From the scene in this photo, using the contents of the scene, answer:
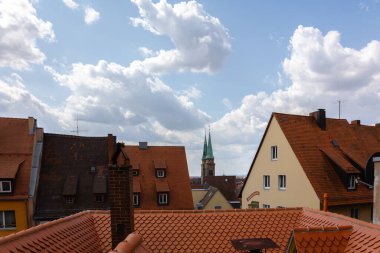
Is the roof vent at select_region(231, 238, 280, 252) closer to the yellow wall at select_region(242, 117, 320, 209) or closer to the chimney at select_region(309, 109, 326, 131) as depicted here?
the yellow wall at select_region(242, 117, 320, 209)

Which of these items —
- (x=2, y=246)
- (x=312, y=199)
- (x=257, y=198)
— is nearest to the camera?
(x=2, y=246)

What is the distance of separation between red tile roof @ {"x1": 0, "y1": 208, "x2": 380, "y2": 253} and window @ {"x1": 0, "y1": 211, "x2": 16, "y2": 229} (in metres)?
12.9

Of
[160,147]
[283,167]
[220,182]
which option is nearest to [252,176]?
[283,167]

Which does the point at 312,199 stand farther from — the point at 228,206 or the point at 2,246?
the point at 228,206

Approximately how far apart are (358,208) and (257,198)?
24.3 feet

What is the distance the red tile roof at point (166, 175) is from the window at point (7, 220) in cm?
873

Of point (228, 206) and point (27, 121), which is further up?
point (27, 121)

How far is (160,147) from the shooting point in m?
28.0

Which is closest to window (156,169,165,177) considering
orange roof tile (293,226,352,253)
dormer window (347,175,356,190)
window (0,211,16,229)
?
window (0,211,16,229)

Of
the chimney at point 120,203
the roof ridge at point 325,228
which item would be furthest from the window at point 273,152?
the chimney at point 120,203

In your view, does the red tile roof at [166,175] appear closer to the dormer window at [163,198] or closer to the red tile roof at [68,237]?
the dormer window at [163,198]

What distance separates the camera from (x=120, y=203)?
7.89m

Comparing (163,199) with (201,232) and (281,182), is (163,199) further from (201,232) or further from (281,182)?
(201,232)

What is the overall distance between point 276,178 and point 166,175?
9.43 m
